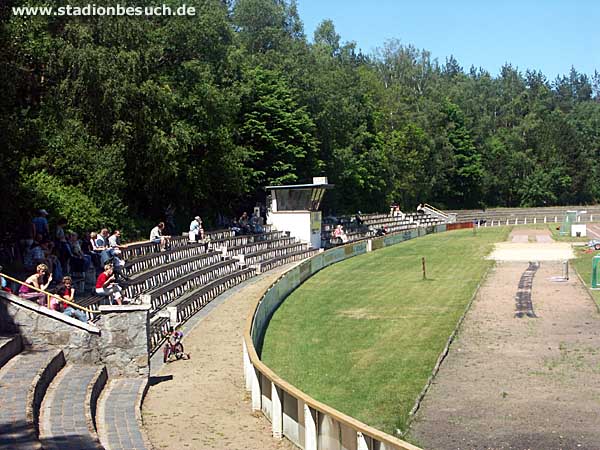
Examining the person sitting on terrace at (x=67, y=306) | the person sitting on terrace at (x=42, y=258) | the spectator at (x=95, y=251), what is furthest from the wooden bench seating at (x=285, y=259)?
the person sitting on terrace at (x=67, y=306)

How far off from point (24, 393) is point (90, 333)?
3591 mm

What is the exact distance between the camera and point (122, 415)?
13.9m

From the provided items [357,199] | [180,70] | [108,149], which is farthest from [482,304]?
[357,199]

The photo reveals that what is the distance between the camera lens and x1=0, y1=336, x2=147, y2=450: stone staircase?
1113cm

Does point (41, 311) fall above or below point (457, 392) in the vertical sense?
above

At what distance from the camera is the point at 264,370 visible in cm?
1411

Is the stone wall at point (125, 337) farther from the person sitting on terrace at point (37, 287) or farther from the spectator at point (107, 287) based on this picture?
the spectator at point (107, 287)

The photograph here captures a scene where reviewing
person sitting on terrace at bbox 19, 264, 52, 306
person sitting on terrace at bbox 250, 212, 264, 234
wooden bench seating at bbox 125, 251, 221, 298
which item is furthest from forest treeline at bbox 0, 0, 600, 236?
person sitting on terrace at bbox 19, 264, 52, 306

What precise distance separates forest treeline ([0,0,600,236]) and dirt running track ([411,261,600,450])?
14964mm

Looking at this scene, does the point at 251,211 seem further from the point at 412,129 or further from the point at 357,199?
the point at 412,129

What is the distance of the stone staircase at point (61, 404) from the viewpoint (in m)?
11.1

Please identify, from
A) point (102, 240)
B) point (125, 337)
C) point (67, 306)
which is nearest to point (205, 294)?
point (102, 240)

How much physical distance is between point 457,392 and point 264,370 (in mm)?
5584

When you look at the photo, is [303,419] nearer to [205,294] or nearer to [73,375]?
[73,375]
